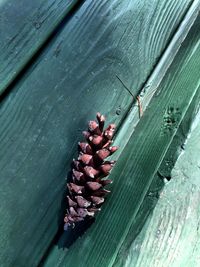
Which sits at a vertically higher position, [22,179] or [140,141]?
[22,179]

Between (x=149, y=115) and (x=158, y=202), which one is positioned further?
(x=149, y=115)

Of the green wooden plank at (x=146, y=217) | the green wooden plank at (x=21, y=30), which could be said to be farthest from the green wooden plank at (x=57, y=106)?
the green wooden plank at (x=146, y=217)

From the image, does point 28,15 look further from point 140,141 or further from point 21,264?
point 21,264

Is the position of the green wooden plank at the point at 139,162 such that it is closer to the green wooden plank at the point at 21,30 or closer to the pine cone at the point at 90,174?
the pine cone at the point at 90,174

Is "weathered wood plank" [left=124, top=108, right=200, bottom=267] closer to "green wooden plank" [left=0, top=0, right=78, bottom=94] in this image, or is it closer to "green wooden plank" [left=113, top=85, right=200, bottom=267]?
"green wooden plank" [left=113, top=85, right=200, bottom=267]

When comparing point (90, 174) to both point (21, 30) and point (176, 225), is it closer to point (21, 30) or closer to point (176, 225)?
point (176, 225)

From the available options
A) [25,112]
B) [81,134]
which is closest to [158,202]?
[81,134]

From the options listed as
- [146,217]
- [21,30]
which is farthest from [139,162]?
[21,30]
